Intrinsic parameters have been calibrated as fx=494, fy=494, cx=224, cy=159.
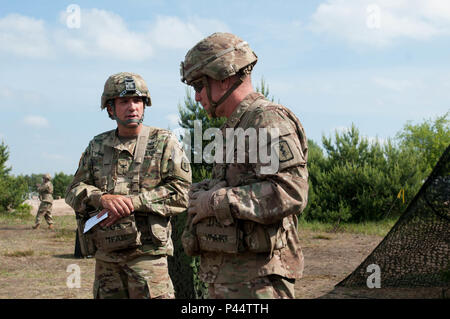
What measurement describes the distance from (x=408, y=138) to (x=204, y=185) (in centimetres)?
4473

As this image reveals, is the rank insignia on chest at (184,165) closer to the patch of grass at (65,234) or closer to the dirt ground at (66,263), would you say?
the dirt ground at (66,263)

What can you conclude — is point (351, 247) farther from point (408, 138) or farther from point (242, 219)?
point (408, 138)

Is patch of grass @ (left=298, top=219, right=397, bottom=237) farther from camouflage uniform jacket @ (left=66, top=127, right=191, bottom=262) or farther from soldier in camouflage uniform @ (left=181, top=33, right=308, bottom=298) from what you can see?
soldier in camouflage uniform @ (left=181, top=33, right=308, bottom=298)

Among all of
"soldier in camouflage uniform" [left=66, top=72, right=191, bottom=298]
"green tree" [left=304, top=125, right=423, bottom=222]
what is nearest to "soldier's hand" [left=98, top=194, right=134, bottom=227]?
"soldier in camouflage uniform" [left=66, top=72, right=191, bottom=298]

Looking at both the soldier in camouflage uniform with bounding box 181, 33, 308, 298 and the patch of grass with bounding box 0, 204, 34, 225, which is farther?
the patch of grass with bounding box 0, 204, 34, 225

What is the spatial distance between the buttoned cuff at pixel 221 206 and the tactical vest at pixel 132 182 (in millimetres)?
1240

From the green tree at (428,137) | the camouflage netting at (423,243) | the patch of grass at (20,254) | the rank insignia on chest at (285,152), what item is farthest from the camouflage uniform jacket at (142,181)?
the green tree at (428,137)

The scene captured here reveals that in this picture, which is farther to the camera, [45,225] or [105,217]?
[45,225]

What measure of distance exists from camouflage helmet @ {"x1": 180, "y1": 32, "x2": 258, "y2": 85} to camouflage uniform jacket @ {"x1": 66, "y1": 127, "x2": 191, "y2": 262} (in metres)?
1.20

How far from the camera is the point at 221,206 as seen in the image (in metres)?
2.44

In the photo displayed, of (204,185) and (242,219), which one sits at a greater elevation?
(204,185)

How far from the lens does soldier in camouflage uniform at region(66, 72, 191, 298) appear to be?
3551 millimetres
